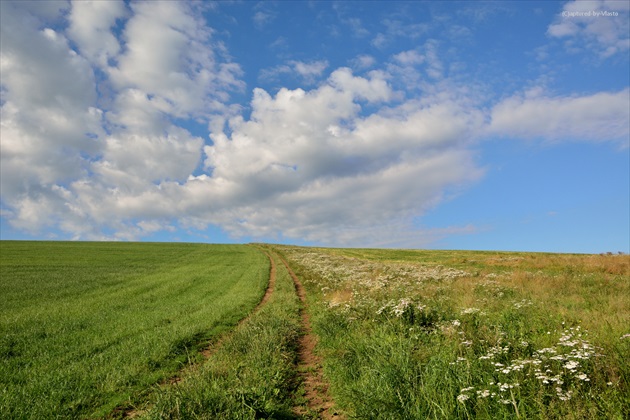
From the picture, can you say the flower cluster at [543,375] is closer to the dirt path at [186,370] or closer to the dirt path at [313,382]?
the dirt path at [313,382]

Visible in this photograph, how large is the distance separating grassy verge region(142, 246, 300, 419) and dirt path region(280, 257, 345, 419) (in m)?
0.28

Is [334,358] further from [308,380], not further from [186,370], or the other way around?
[186,370]

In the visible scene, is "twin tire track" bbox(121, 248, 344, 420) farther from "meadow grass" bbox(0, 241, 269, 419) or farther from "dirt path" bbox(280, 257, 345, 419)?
"meadow grass" bbox(0, 241, 269, 419)

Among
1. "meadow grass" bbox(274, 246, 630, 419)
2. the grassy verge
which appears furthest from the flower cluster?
the grassy verge

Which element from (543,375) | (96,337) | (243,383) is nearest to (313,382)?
(243,383)

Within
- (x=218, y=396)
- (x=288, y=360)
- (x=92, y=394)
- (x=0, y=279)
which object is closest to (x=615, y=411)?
(x=218, y=396)

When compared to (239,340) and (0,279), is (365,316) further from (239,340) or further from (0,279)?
(0,279)

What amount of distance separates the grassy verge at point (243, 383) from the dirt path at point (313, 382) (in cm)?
28

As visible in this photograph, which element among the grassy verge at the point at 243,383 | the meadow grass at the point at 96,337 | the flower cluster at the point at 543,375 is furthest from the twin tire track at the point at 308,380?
the flower cluster at the point at 543,375

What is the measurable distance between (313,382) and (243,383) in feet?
6.33

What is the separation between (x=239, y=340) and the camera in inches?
411

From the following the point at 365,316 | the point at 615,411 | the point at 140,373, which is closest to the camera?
the point at 615,411

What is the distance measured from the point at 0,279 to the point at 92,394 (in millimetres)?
26857

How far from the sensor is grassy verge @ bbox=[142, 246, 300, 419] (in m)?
5.61
